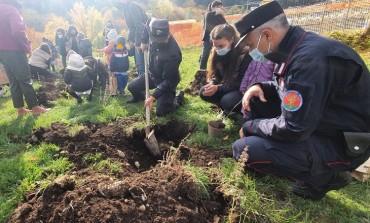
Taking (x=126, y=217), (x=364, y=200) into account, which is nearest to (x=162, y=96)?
(x=126, y=217)

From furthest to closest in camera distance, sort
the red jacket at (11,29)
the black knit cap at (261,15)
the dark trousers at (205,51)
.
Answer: the dark trousers at (205,51) → the red jacket at (11,29) → the black knit cap at (261,15)

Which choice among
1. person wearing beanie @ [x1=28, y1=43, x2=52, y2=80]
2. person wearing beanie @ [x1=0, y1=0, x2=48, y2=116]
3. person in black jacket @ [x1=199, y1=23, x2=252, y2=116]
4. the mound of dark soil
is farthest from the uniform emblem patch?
person wearing beanie @ [x1=28, y1=43, x2=52, y2=80]

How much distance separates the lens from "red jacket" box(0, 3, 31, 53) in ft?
15.2

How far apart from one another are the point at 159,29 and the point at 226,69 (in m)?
1.28

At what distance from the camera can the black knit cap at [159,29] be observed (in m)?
4.32

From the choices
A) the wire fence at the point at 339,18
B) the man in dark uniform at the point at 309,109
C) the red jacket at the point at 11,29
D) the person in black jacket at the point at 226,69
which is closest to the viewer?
the man in dark uniform at the point at 309,109

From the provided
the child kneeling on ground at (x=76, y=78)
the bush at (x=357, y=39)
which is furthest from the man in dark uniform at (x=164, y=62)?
the bush at (x=357, y=39)

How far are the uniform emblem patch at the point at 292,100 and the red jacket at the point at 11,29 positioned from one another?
4696 mm

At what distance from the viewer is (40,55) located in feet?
29.2

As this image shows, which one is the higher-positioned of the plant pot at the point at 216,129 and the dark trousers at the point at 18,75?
the dark trousers at the point at 18,75

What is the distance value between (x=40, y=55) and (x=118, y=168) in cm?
755

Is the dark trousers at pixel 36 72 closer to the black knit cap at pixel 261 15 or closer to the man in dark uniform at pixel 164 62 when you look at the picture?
the man in dark uniform at pixel 164 62

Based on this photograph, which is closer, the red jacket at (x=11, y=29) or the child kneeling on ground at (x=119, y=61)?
the red jacket at (x=11, y=29)

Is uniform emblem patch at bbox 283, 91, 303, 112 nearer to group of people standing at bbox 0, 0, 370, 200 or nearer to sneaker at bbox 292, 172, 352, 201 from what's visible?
group of people standing at bbox 0, 0, 370, 200
